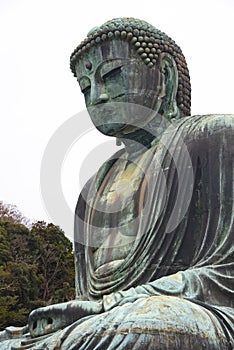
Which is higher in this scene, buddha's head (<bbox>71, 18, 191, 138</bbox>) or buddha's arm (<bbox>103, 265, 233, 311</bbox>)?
buddha's head (<bbox>71, 18, 191, 138</bbox>)

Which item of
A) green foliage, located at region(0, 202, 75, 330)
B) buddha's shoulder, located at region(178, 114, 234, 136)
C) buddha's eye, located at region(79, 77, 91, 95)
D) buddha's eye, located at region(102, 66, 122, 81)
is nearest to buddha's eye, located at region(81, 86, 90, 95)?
buddha's eye, located at region(79, 77, 91, 95)

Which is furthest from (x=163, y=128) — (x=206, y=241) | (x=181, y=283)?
(x=181, y=283)

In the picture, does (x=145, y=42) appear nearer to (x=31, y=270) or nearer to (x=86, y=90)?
(x=86, y=90)

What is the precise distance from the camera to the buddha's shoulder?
6.61 m

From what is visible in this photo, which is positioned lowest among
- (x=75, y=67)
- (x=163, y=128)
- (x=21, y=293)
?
(x=21, y=293)

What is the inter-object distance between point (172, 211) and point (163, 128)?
1.03 meters

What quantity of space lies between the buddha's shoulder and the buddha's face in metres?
0.46

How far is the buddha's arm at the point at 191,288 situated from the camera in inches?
218

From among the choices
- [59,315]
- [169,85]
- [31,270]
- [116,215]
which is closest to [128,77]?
[169,85]

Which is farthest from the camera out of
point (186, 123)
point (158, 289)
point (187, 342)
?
point (186, 123)

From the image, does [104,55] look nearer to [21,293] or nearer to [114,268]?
[114,268]

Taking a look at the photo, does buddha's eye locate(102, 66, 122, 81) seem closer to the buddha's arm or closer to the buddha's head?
the buddha's head

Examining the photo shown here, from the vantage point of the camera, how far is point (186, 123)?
6.86 metres

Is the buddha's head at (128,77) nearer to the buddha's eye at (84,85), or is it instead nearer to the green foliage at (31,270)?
the buddha's eye at (84,85)
